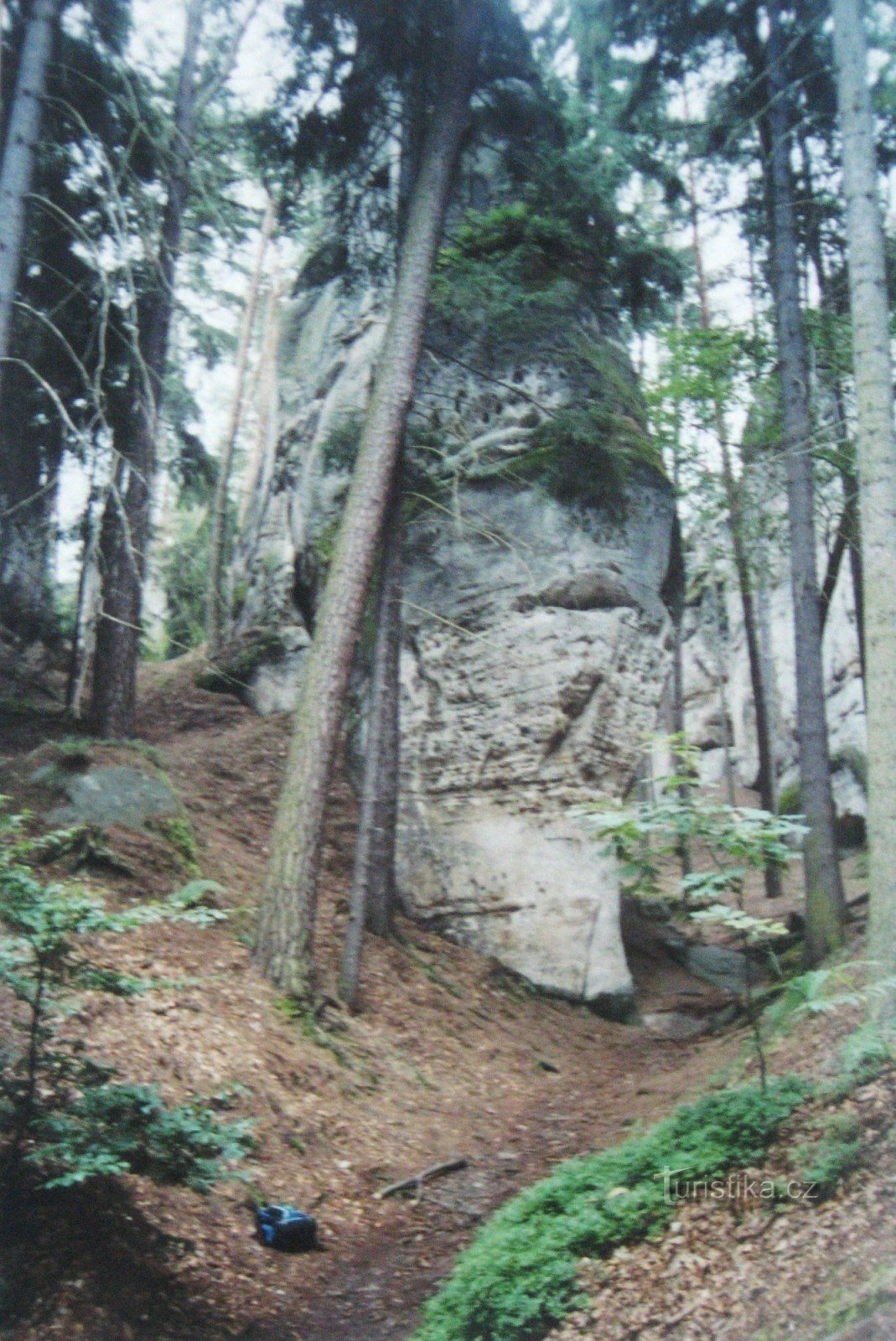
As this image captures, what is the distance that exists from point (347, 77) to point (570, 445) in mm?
5091

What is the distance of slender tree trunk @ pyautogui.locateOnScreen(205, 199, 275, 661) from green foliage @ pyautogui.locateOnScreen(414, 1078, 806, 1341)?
13851 mm

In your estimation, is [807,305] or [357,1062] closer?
[357,1062]

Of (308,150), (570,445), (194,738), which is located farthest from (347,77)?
(194,738)

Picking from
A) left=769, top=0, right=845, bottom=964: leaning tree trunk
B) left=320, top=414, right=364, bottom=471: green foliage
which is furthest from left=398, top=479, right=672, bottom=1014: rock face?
left=769, top=0, right=845, bottom=964: leaning tree trunk

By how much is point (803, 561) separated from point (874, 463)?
486 cm

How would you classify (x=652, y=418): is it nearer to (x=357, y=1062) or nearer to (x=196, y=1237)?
(x=357, y=1062)

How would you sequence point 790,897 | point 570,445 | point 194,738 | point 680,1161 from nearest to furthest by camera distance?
1. point 680,1161
2. point 570,445
3. point 194,738
4. point 790,897

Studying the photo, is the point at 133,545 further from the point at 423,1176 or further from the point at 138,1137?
the point at 138,1137

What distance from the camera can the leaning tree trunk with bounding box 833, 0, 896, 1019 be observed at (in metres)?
6.93

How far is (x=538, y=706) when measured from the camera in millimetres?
13359

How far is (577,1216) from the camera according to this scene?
5.38 metres

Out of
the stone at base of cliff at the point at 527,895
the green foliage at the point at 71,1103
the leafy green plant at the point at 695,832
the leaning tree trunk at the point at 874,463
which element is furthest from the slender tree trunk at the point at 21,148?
the stone at base of cliff at the point at 527,895

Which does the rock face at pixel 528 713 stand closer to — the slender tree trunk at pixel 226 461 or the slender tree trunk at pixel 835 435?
the slender tree trunk at pixel 835 435

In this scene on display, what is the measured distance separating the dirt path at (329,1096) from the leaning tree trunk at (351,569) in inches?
24.1
